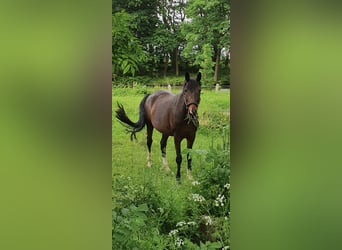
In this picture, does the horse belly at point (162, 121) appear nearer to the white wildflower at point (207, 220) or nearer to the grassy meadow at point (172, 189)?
the grassy meadow at point (172, 189)

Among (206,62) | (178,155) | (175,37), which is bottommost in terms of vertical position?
(178,155)

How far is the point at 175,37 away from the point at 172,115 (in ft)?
1.23

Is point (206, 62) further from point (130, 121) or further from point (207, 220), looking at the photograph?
point (207, 220)

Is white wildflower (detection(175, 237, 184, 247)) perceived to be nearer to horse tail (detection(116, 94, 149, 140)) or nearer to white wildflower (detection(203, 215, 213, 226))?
white wildflower (detection(203, 215, 213, 226))

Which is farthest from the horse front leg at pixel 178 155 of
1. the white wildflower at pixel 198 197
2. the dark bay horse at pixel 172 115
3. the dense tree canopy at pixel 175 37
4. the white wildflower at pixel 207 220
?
the dense tree canopy at pixel 175 37

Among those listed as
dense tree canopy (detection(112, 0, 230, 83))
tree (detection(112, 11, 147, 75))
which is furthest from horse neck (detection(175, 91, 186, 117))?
tree (detection(112, 11, 147, 75))

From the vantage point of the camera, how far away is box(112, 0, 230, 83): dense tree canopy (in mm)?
1931

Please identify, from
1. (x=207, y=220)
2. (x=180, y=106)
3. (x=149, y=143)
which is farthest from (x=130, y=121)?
(x=207, y=220)

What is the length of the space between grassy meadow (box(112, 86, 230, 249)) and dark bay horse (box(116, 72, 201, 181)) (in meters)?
0.02

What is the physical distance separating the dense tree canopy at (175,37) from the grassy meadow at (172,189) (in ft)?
0.38

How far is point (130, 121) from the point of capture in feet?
6.39

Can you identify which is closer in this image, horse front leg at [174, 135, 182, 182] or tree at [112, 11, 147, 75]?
tree at [112, 11, 147, 75]
